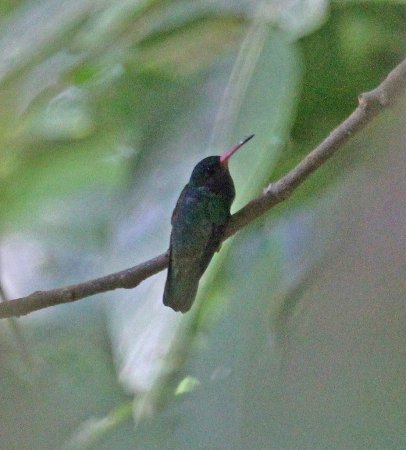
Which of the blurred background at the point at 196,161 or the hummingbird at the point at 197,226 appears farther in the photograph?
the hummingbird at the point at 197,226

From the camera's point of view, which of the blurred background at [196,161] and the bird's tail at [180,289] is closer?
the blurred background at [196,161]

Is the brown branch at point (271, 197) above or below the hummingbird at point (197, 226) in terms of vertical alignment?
above

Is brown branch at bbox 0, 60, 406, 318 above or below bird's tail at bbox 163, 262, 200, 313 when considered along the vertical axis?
above

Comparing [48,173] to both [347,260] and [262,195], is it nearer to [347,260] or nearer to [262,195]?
[262,195]

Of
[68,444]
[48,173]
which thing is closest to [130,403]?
[68,444]
